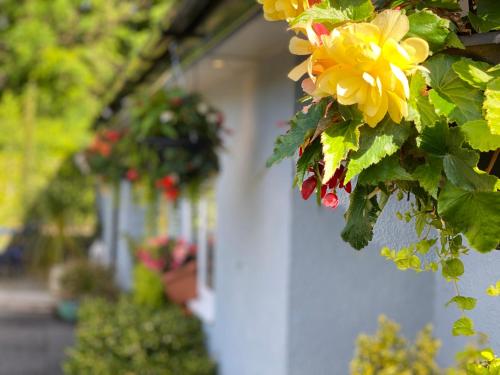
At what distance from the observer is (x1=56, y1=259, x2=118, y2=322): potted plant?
9586mm

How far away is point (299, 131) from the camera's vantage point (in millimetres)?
1041

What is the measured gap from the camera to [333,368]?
324 cm

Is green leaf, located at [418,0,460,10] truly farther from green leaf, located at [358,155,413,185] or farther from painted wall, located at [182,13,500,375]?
painted wall, located at [182,13,500,375]

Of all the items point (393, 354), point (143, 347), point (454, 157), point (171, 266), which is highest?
point (454, 157)

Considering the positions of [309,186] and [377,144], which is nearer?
[377,144]

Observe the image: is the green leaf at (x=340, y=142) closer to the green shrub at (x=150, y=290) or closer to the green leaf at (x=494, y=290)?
the green leaf at (x=494, y=290)

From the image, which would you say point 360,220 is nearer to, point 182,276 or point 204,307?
point 204,307

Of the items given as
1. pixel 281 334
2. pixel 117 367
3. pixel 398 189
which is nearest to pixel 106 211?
pixel 117 367

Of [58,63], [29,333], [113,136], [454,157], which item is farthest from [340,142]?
[58,63]

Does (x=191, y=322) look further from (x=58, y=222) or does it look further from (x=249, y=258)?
(x=58, y=222)

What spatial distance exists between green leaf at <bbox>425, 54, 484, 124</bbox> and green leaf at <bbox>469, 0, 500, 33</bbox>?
7 centimetres

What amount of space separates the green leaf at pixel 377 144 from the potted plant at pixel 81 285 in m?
8.83

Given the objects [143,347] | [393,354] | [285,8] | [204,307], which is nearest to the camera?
[285,8]

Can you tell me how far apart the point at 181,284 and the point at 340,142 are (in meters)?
6.03
